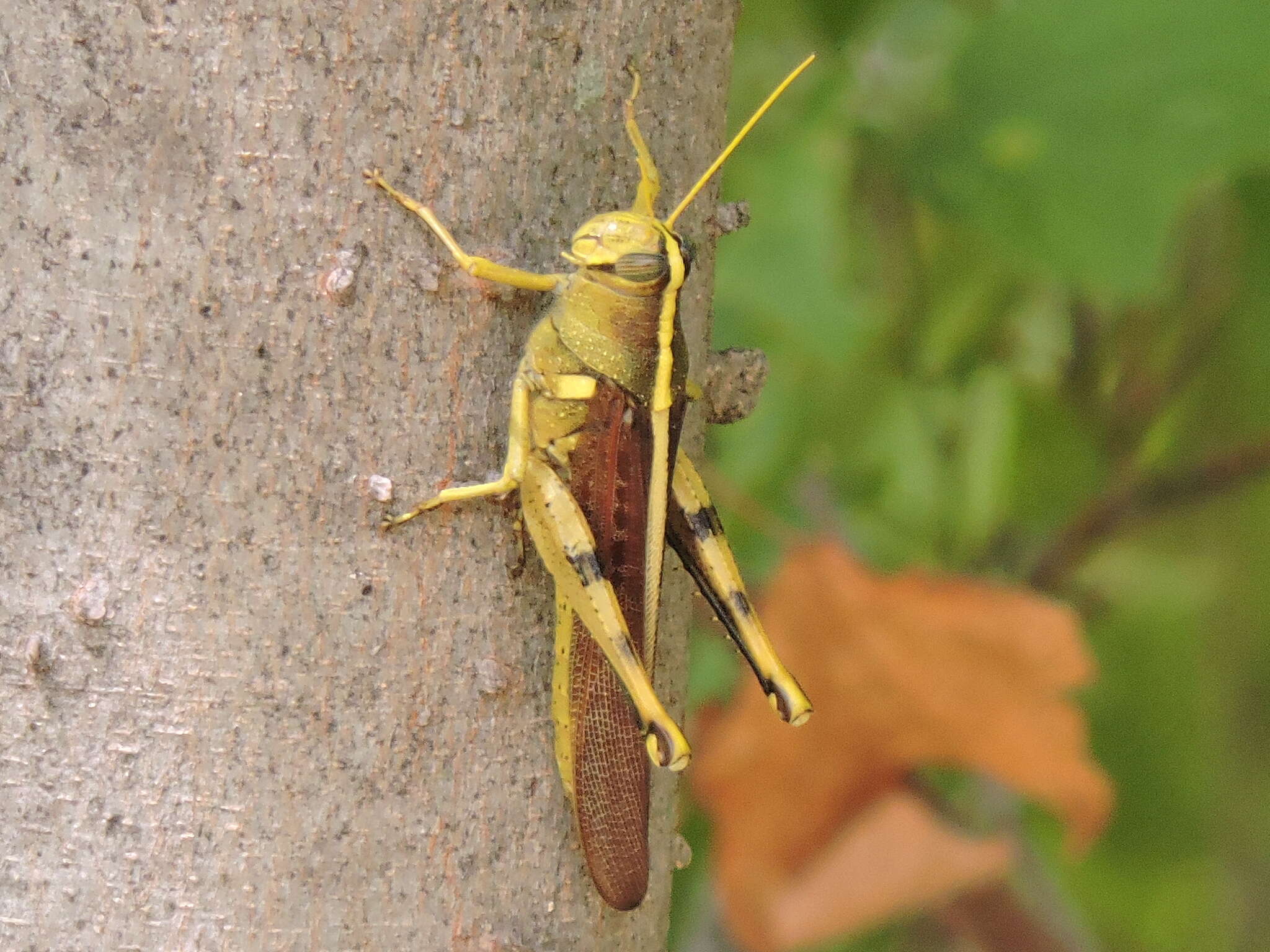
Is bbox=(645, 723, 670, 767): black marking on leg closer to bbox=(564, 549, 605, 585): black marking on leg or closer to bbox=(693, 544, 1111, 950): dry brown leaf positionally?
bbox=(564, 549, 605, 585): black marking on leg

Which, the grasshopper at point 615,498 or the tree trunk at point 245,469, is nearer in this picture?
the tree trunk at point 245,469

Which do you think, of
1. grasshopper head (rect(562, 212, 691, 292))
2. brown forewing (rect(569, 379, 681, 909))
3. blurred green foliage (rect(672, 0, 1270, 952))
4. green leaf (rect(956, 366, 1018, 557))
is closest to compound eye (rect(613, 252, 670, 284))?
grasshopper head (rect(562, 212, 691, 292))

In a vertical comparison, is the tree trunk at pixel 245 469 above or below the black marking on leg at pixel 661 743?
above

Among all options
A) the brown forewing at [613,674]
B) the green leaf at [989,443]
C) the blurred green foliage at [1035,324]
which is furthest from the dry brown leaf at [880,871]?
the brown forewing at [613,674]

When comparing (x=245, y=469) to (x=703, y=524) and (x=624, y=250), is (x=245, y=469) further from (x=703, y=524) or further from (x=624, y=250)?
(x=703, y=524)

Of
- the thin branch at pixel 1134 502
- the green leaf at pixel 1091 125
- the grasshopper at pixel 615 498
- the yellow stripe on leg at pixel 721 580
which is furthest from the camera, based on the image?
the thin branch at pixel 1134 502

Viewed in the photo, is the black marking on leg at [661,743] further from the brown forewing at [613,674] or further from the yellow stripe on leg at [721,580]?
the yellow stripe on leg at [721,580]
